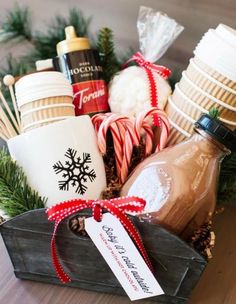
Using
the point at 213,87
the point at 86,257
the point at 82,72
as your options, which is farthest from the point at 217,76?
the point at 86,257

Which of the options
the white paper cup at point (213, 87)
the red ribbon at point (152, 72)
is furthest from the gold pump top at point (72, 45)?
the white paper cup at point (213, 87)

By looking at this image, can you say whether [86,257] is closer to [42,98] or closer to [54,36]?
[42,98]

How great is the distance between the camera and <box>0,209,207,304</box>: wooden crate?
1.83 feet

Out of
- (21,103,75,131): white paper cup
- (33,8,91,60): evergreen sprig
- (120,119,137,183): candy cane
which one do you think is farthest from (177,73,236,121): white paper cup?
(33,8,91,60): evergreen sprig

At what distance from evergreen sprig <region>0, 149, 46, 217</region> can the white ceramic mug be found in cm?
1

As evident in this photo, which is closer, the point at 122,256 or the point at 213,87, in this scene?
the point at 122,256

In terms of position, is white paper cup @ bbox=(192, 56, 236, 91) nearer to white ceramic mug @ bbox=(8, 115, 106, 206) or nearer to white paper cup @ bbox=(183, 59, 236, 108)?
white paper cup @ bbox=(183, 59, 236, 108)

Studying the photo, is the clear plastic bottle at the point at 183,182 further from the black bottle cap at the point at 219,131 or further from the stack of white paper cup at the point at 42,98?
the stack of white paper cup at the point at 42,98

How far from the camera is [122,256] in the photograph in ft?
1.90

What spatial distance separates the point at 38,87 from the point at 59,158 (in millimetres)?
117

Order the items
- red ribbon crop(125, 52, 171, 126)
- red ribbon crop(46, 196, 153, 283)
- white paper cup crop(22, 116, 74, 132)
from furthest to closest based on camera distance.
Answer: red ribbon crop(125, 52, 171, 126), white paper cup crop(22, 116, 74, 132), red ribbon crop(46, 196, 153, 283)

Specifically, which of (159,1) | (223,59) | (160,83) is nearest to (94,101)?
(160,83)

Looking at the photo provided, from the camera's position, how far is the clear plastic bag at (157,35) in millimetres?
842

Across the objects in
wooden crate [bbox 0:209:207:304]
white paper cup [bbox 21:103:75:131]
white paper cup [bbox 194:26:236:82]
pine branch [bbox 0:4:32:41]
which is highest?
pine branch [bbox 0:4:32:41]
